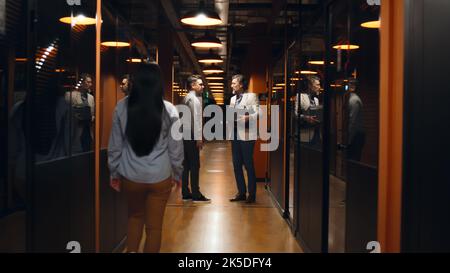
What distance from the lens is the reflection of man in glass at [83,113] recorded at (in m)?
2.94

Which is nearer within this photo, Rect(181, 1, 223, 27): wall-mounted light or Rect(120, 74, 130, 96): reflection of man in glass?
Rect(120, 74, 130, 96): reflection of man in glass

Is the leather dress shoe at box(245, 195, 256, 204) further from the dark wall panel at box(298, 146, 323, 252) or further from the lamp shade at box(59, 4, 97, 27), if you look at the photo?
the lamp shade at box(59, 4, 97, 27)

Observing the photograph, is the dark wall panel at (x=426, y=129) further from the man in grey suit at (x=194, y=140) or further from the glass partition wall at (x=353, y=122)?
the man in grey suit at (x=194, y=140)

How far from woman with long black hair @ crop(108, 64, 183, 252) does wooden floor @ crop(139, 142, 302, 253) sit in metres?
0.25

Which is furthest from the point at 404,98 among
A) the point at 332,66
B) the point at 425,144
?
the point at 332,66

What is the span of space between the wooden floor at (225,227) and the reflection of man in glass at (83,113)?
2.43 ft

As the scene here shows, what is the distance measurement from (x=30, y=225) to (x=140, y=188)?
827 mm

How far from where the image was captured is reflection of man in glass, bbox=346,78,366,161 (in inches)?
108

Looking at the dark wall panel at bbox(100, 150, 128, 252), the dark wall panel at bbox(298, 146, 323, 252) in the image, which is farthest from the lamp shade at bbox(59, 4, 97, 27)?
the dark wall panel at bbox(298, 146, 323, 252)

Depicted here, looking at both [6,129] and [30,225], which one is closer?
[6,129]

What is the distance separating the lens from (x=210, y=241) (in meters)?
4.48

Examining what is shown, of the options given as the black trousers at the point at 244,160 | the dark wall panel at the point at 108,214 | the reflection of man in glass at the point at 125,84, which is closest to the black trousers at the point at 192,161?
the black trousers at the point at 244,160

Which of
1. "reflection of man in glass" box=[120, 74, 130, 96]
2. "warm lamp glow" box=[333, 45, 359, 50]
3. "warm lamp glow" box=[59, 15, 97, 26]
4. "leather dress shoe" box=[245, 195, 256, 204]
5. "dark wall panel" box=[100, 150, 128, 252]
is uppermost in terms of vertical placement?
"warm lamp glow" box=[59, 15, 97, 26]
